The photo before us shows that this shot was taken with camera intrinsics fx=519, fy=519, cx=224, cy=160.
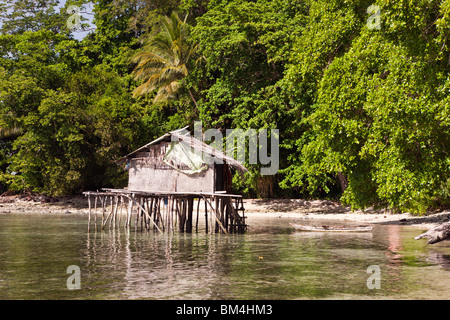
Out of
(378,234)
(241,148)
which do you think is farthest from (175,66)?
(378,234)

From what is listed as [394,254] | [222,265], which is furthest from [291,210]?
[222,265]

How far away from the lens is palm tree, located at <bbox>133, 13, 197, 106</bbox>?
3641 centimetres

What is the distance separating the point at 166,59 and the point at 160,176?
50.0ft

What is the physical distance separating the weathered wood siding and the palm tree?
488 inches

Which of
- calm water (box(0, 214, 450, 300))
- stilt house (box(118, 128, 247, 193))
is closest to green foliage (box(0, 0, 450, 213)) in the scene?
calm water (box(0, 214, 450, 300))

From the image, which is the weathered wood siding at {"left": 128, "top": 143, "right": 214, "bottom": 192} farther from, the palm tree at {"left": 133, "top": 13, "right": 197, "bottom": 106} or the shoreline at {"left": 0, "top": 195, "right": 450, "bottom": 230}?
the palm tree at {"left": 133, "top": 13, "right": 197, "bottom": 106}

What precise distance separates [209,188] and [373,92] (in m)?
8.73

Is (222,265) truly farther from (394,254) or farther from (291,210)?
(291,210)

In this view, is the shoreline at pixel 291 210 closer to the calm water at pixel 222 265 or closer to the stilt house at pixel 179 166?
the calm water at pixel 222 265

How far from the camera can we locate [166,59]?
3731cm

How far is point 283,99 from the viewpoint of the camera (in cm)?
3086

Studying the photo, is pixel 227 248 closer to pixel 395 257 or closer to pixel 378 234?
pixel 395 257
